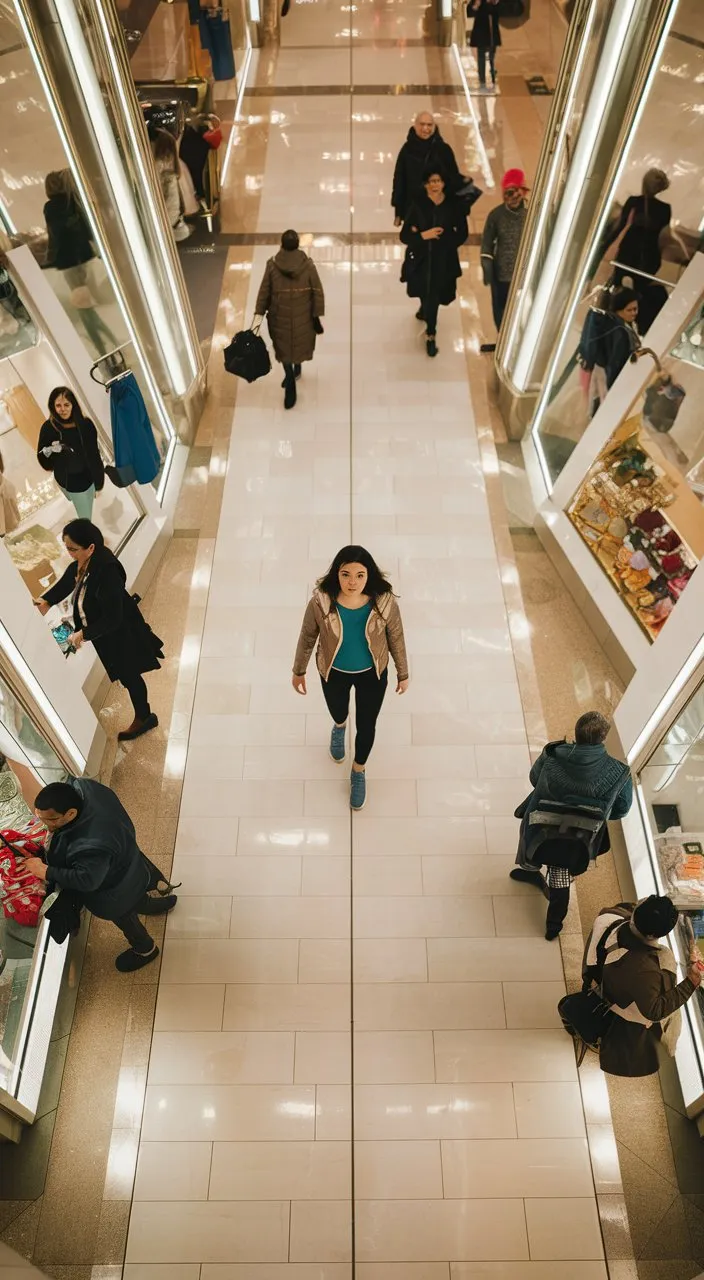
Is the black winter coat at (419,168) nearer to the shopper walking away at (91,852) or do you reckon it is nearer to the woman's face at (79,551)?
the woman's face at (79,551)

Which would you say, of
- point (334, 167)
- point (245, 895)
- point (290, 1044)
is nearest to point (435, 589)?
point (245, 895)

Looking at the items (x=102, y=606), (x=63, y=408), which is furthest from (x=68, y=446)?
(x=102, y=606)

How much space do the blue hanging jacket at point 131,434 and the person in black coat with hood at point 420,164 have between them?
3189 mm

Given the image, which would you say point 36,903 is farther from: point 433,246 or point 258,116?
point 258,116

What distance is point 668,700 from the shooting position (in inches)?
177

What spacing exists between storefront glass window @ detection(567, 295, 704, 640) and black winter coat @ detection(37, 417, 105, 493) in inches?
126

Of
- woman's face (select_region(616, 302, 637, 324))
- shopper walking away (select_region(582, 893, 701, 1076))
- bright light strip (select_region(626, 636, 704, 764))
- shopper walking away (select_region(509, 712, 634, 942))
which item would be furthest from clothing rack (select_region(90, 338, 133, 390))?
shopper walking away (select_region(582, 893, 701, 1076))

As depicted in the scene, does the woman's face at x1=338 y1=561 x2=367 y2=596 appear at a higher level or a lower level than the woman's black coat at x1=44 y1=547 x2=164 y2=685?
higher

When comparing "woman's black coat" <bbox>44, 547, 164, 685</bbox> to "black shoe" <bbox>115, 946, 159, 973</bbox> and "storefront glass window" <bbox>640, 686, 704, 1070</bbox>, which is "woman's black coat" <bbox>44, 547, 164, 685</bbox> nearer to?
"black shoe" <bbox>115, 946, 159, 973</bbox>

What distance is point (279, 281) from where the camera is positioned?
21.9ft

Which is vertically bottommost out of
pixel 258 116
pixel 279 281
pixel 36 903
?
pixel 258 116

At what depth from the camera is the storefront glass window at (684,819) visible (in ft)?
13.7

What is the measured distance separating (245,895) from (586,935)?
177 cm

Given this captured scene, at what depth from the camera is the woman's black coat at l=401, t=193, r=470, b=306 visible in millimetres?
7098
